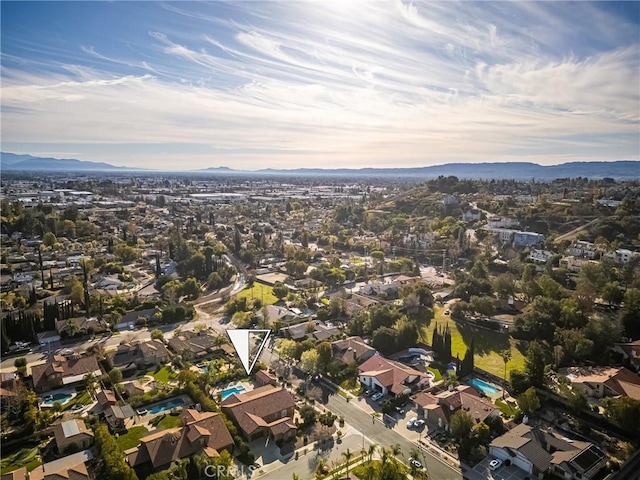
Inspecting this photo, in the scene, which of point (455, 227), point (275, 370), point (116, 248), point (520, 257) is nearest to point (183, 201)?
point (116, 248)

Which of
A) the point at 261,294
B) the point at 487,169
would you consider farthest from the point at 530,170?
the point at 261,294

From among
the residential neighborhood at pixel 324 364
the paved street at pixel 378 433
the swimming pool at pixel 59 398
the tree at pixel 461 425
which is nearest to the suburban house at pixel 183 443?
the residential neighborhood at pixel 324 364

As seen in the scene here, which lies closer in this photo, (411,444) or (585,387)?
(411,444)

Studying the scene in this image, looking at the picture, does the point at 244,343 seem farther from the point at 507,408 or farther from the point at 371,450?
the point at 507,408

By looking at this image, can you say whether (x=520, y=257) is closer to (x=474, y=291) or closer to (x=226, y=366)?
(x=474, y=291)

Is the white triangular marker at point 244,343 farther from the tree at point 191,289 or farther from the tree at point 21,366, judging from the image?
the tree at point 21,366

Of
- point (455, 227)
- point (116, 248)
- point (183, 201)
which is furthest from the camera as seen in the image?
point (183, 201)

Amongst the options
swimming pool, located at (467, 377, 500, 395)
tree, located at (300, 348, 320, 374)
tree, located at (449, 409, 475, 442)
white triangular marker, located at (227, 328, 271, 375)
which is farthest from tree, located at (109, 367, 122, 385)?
swimming pool, located at (467, 377, 500, 395)
